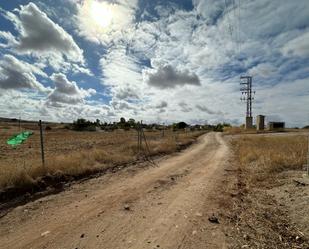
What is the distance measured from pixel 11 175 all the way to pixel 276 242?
7540mm

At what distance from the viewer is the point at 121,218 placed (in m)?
5.42

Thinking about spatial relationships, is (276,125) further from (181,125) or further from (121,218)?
(121,218)

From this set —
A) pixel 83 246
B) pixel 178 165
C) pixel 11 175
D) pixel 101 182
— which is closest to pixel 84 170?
pixel 101 182

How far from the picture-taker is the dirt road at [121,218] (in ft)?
14.4

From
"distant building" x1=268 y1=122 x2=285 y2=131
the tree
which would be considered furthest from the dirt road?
the tree

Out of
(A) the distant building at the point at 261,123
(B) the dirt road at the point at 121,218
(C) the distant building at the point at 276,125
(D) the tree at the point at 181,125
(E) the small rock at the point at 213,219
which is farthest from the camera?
(D) the tree at the point at 181,125

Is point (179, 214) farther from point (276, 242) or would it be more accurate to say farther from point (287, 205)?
point (287, 205)

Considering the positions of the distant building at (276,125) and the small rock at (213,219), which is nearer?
the small rock at (213,219)

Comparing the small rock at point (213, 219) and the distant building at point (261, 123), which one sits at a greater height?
the distant building at point (261, 123)

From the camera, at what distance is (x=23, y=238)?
4590 mm

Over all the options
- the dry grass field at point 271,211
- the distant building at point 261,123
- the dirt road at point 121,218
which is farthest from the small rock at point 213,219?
the distant building at point 261,123

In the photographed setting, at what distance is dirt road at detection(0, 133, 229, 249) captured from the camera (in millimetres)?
4402

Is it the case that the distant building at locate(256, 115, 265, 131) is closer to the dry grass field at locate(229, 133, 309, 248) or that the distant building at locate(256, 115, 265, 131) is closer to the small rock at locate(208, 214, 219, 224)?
the dry grass field at locate(229, 133, 309, 248)

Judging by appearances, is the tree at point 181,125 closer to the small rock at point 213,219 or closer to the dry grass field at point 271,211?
the dry grass field at point 271,211
